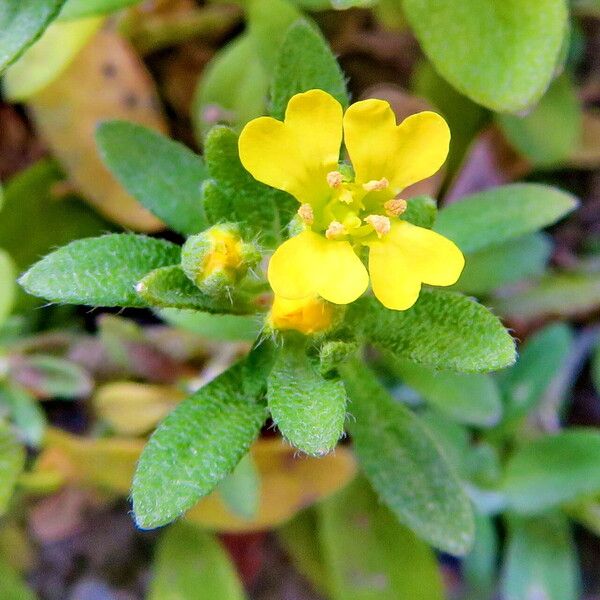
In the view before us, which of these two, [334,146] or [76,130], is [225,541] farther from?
[334,146]

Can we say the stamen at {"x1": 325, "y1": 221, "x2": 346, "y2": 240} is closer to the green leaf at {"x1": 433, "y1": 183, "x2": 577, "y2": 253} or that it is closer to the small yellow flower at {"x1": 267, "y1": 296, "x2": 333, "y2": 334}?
the small yellow flower at {"x1": 267, "y1": 296, "x2": 333, "y2": 334}

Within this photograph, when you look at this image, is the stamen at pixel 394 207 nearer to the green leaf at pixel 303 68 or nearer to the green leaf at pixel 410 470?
the green leaf at pixel 303 68

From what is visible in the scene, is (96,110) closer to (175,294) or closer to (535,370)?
(175,294)

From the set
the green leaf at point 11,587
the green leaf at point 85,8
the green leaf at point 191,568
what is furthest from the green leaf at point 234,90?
the green leaf at point 11,587

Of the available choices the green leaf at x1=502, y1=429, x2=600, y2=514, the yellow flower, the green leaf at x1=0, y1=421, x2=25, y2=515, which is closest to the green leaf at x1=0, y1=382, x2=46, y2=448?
the green leaf at x1=0, y1=421, x2=25, y2=515

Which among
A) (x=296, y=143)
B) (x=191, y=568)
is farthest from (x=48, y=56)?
(x=191, y=568)

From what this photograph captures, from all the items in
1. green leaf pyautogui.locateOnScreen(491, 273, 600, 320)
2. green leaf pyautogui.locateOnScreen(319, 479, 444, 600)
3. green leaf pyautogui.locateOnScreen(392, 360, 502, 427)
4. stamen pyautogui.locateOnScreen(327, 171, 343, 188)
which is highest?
stamen pyautogui.locateOnScreen(327, 171, 343, 188)
